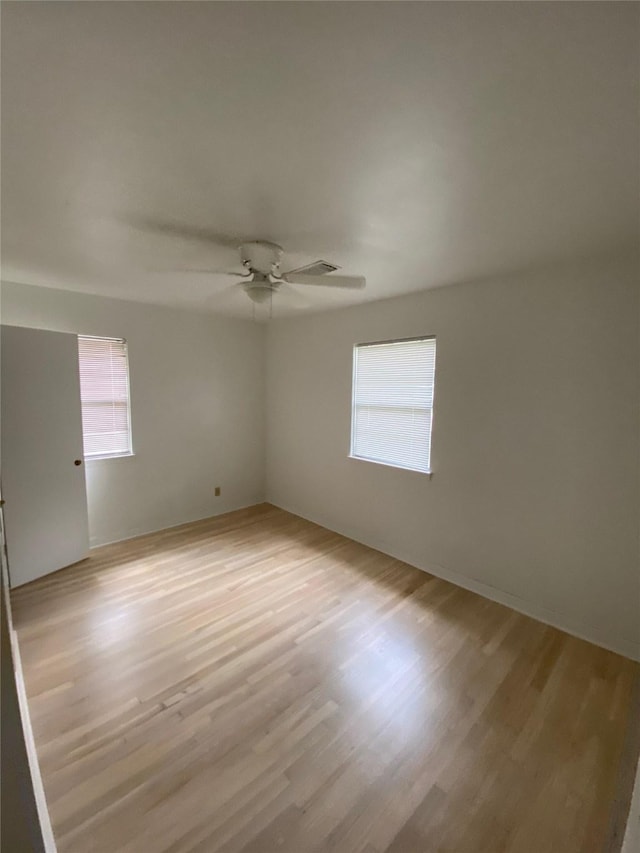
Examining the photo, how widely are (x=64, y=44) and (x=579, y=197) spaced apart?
1.89 metres

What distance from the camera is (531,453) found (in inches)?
97.5

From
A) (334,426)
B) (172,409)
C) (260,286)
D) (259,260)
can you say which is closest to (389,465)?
(334,426)

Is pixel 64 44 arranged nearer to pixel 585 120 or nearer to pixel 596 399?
pixel 585 120

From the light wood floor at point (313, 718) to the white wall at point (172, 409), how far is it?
996 mm

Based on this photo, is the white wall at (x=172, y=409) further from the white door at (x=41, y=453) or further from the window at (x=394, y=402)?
the window at (x=394, y=402)

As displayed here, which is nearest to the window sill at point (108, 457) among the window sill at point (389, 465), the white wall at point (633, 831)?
the window sill at point (389, 465)

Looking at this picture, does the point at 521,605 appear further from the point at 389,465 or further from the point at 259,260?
the point at 259,260

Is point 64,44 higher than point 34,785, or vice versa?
point 64,44

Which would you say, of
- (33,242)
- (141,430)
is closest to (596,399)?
(33,242)

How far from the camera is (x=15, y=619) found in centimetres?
232

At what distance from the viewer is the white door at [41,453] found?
2629 millimetres

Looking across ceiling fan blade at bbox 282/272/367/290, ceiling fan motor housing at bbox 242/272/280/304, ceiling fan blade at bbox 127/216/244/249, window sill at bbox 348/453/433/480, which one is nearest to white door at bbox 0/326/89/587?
ceiling fan blade at bbox 127/216/244/249

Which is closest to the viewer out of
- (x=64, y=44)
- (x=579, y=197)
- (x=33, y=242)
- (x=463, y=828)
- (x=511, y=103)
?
(x=64, y=44)

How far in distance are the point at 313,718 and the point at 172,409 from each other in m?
3.16
